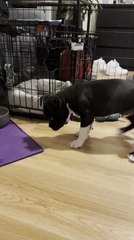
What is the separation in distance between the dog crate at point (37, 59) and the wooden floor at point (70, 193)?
0.46 meters

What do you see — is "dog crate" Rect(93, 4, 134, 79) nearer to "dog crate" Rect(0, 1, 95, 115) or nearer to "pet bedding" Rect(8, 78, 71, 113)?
"dog crate" Rect(0, 1, 95, 115)

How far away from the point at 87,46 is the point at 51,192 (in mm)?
1293

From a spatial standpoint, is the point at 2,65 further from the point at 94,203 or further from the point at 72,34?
the point at 94,203

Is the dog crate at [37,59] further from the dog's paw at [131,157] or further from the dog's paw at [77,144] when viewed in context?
the dog's paw at [131,157]

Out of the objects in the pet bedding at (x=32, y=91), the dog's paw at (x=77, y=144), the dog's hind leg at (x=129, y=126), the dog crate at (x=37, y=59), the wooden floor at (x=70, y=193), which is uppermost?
the dog crate at (x=37, y=59)

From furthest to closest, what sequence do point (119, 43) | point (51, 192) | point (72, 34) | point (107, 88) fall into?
1. point (119, 43)
2. point (72, 34)
3. point (107, 88)
4. point (51, 192)

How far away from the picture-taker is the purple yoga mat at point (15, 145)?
1300 mm

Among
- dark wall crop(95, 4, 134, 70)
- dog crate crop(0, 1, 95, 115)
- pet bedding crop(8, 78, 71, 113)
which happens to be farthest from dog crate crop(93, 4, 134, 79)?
pet bedding crop(8, 78, 71, 113)

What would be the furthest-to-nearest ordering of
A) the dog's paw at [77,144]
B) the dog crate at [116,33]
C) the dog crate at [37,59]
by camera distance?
the dog crate at [116,33] < the dog crate at [37,59] < the dog's paw at [77,144]

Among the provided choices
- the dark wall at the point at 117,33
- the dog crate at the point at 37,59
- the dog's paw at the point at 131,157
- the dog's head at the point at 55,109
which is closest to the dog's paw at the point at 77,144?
the dog's head at the point at 55,109

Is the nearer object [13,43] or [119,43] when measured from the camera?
[13,43]

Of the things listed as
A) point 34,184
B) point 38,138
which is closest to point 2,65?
point 38,138

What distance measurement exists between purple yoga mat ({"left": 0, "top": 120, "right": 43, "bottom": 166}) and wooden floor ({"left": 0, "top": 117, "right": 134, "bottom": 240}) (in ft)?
0.15

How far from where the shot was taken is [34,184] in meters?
1.11
